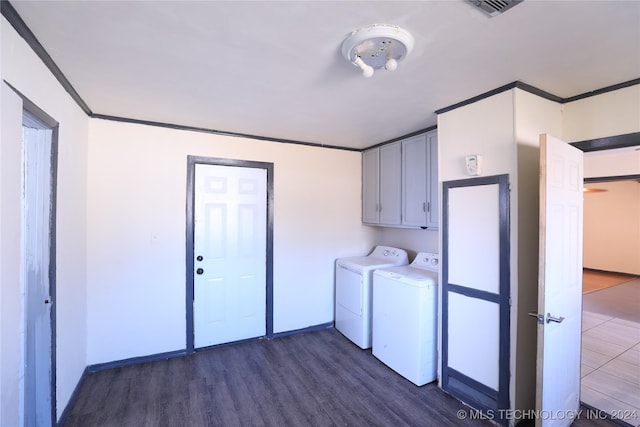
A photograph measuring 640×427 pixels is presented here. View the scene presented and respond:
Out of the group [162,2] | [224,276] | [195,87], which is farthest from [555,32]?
[224,276]

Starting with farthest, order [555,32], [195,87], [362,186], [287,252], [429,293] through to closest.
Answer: [362,186] → [287,252] → [429,293] → [195,87] → [555,32]

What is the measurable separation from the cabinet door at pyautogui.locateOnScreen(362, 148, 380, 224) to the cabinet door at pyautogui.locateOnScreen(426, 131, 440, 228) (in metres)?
0.81

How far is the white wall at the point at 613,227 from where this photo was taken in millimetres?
6359

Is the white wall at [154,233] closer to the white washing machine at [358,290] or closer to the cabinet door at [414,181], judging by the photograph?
the white washing machine at [358,290]

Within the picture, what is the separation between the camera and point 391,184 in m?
3.28

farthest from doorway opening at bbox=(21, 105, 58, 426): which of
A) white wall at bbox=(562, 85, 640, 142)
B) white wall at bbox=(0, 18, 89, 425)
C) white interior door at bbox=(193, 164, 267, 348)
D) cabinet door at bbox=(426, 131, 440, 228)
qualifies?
white wall at bbox=(562, 85, 640, 142)

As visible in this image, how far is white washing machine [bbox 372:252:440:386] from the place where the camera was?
241cm

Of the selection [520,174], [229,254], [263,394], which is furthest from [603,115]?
[229,254]

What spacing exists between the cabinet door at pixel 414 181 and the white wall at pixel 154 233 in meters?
1.13

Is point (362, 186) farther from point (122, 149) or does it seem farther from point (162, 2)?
point (162, 2)

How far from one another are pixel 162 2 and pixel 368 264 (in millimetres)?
2795

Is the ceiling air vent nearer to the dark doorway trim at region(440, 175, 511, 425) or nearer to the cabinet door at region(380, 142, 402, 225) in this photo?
the dark doorway trim at region(440, 175, 511, 425)

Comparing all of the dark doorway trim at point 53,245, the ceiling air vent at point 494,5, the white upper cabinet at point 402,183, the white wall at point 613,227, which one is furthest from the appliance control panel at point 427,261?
the white wall at point 613,227

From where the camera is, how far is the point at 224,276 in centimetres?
307
